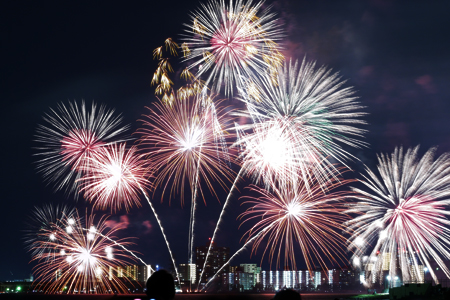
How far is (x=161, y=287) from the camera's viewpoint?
6.17 meters

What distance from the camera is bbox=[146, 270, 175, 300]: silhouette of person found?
20.2ft

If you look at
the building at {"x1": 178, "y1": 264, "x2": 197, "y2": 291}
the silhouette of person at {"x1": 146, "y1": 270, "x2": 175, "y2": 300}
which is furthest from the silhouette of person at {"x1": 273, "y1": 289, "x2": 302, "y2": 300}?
the building at {"x1": 178, "y1": 264, "x2": 197, "y2": 291}

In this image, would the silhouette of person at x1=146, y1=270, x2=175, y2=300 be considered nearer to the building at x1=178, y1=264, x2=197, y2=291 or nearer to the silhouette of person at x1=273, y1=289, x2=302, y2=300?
the silhouette of person at x1=273, y1=289, x2=302, y2=300

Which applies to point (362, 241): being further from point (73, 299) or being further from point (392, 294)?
point (73, 299)

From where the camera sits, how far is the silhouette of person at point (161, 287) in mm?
6168

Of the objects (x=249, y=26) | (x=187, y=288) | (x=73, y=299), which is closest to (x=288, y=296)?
(x=249, y=26)

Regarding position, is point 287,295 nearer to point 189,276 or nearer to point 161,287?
point 161,287

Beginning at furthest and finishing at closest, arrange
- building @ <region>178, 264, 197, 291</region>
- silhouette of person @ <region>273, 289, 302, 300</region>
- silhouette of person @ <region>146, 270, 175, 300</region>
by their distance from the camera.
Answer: building @ <region>178, 264, 197, 291</region>, silhouette of person @ <region>146, 270, 175, 300</region>, silhouette of person @ <region>273, 289, 302, 300</region>

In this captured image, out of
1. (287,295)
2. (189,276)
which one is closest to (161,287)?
(287,295)

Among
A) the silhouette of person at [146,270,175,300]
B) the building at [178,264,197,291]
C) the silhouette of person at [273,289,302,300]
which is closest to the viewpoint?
the silhouette of person at [273,289,302,300]

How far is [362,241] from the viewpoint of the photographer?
50406mm

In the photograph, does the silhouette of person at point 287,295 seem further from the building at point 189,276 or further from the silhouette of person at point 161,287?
the building at point 189,276

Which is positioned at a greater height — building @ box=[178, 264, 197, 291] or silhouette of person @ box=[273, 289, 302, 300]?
silhouette of person @ box=[273, 289, 302, 300]

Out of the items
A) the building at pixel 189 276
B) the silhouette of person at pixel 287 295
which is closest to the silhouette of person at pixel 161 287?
the silhouette of person at pixel 287 295
